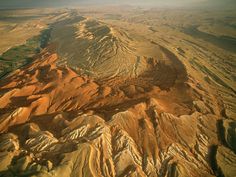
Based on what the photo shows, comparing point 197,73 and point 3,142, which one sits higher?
point 3,142

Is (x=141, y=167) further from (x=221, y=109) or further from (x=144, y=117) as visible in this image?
(x=221, y=109)

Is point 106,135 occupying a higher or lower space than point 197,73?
higher

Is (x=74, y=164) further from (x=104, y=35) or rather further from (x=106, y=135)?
(x=104, y=35)

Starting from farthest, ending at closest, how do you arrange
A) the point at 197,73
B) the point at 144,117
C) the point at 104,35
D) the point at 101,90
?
1. the point at 104,35
2. the point at 197,73
3. the point at 101,90
4. the point at 144,117

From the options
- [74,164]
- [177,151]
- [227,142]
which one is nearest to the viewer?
[74,164]

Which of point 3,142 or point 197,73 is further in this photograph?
point 197,73

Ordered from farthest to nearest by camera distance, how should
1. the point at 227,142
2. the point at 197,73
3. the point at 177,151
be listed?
the point at 197,73 → the point at 227,142 → the point at 177,151

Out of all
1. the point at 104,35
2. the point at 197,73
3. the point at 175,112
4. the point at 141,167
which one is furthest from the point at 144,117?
the point at 104,35

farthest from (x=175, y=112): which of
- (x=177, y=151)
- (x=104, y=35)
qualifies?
(x=104, y=35)

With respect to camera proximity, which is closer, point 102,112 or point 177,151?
point 177,151
